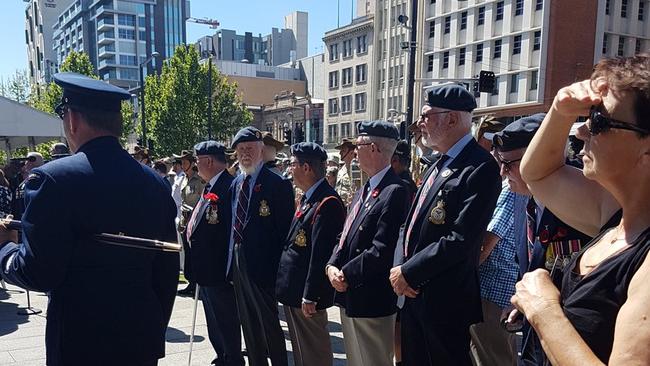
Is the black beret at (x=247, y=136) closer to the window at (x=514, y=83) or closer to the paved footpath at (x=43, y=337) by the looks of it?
the paved footpath at (x=43, y=337)

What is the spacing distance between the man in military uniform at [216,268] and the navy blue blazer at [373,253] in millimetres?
1433

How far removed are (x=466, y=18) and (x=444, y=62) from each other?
4.27 m

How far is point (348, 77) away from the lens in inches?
2325

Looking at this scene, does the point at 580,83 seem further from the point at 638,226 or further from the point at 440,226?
the point at 440,226

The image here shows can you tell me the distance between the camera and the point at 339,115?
198 ft

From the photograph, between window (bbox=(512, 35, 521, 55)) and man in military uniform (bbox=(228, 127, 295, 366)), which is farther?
window (bbox=(512, 35, 521, 55))

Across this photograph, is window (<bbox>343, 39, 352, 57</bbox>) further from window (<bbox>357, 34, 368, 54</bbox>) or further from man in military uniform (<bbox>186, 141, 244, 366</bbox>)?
man in military uniform (<bbox>186, 141, 244, 366</bbox>)

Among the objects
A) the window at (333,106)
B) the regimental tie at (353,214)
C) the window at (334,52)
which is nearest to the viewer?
the regimental tie at (353,214)

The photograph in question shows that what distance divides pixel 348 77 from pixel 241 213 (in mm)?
56392

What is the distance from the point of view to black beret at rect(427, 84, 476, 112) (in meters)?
3.09

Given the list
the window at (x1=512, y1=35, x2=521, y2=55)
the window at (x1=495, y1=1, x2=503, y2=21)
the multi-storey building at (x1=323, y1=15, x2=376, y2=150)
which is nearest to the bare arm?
the window at (x1=512, y1=35, x2=521, y2=55)

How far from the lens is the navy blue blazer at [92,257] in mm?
2193

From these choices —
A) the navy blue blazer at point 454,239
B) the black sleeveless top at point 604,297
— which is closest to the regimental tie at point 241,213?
the navy blue blazer at point 454,239

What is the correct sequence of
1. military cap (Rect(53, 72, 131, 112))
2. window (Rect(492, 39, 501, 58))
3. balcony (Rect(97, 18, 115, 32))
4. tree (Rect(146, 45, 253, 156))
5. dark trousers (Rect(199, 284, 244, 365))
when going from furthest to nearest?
balcony (Rect(97, 18, 115, 32)), window (Rect(492, 39, 501, 58)), tree (Rect(146, 45, 253, 156)), dark trousers (Rect(199, 284, 244, 365)), military cap (Rect(53, 72, 131, 112))
